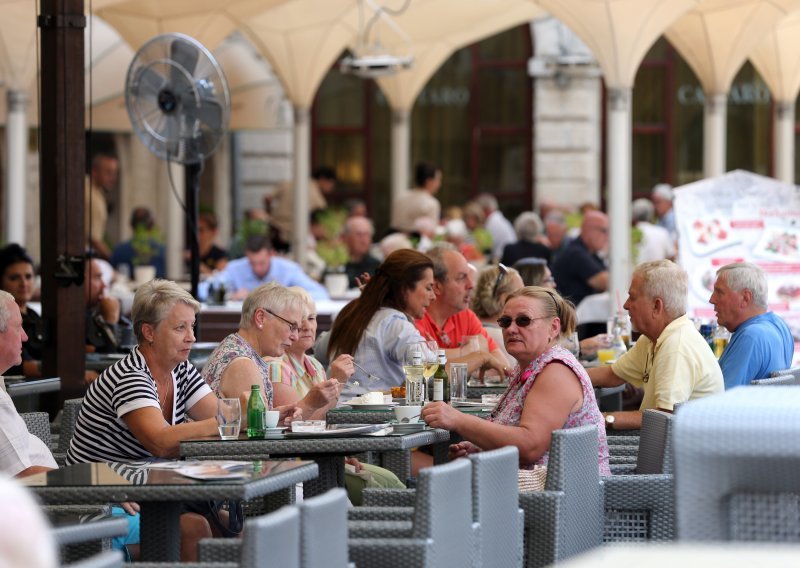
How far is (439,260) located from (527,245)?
19.4ft

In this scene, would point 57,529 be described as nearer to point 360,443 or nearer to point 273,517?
point 273,517

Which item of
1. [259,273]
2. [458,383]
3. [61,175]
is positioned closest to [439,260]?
[458,383]

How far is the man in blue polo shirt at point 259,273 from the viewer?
1241 cm

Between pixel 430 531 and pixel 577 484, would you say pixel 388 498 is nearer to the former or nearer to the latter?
pixel 577 484

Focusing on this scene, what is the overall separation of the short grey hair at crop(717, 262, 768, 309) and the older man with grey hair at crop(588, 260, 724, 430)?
43cm

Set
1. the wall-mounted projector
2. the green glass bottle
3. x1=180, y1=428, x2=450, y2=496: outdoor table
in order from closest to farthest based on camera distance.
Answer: x1=180, y1=428, x2=450, y2=496: outdoor table, the green glass bottle, the wall-mounted projector

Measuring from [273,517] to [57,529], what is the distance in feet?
1.89

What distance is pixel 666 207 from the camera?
17359 mm

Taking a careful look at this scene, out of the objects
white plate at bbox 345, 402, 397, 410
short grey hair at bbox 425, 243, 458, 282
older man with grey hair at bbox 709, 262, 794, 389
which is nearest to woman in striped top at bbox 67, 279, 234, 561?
white plate at bbox 345, 402, 397, 410

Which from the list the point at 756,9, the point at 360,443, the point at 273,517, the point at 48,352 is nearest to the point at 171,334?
the point at 360,443

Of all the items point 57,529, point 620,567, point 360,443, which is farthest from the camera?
point 360,443

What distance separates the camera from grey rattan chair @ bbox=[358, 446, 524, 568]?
13.8 feet

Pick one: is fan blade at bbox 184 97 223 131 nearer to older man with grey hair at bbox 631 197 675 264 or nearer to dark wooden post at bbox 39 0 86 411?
dark wooden post at bbox 39 0 86 411

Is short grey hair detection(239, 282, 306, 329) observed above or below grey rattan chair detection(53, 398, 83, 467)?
above
